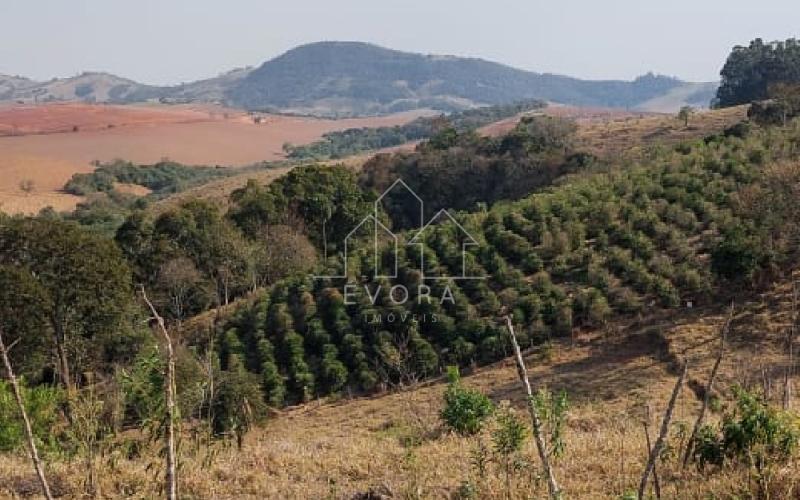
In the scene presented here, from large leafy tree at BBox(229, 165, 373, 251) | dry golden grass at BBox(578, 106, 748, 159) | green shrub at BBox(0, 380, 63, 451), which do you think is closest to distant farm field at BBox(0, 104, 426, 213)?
large leafy tree at BBox(229, 165, 373, 251)

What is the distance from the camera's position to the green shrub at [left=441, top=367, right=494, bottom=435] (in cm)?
759

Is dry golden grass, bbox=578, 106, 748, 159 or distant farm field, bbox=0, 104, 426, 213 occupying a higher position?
dry golden grass, bbox=578, 106, 748, 159

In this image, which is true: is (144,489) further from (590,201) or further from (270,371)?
(590,201)

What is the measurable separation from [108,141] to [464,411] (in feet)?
262

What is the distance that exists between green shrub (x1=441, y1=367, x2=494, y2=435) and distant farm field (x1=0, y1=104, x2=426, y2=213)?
45.8 m

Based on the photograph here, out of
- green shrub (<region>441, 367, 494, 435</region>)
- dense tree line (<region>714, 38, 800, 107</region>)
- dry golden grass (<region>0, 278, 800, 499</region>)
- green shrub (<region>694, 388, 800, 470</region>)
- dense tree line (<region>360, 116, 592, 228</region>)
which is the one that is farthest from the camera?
dense tree line (<region>714, 38, 800, 107</region>)

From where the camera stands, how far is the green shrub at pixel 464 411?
299 inches

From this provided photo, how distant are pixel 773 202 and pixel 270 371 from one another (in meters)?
11.7

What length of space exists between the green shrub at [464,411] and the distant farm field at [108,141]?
45815 millimetres

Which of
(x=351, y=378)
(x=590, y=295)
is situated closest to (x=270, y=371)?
(x=351, y=378)

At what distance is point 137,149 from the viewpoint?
78.0m
